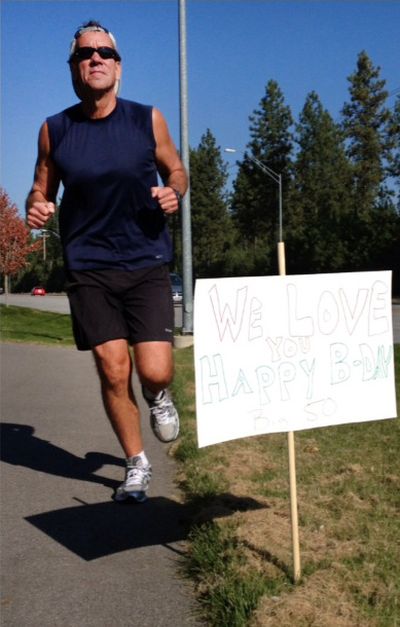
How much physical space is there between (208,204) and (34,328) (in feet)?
152

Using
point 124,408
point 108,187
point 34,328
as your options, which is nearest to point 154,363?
point 124,408

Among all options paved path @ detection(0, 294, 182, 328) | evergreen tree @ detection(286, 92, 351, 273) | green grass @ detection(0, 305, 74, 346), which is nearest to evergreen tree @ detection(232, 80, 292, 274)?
evergreen tree @ detection(286, 92, 351, 273)

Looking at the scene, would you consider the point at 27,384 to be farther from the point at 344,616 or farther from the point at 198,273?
the point at 198,273

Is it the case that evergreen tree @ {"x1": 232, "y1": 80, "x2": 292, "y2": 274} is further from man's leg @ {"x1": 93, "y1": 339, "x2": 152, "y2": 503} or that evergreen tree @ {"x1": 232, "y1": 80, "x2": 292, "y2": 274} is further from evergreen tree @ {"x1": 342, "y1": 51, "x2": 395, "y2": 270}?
man's leg @ {"x1": 93, "y1": 339, "x2": 152, "y2": 503}

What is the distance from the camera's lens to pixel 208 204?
66.7 m

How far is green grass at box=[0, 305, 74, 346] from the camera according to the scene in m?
17.5

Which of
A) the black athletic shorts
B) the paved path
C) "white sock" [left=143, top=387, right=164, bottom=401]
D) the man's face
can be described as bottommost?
the paved path

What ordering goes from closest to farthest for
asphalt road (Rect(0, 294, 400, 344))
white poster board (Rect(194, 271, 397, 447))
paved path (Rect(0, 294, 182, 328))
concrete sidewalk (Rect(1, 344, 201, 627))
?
concrete sidewalk (Rect(1, 344, 201, 627)) → white poster board (Rect(194, 271, 397, 447)) → asphalt road (Rect(0, 294, 400, 344)) → paved path (Rect(0, 294, 182, 328))

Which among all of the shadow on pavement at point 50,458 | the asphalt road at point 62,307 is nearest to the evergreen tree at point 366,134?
the asphalt road at point 62,307

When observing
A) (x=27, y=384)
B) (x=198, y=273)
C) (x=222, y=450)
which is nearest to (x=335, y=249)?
(x=198, y=273)

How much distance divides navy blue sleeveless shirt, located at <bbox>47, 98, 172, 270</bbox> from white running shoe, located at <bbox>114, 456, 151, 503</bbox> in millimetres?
1017

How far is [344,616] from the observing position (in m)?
2.73

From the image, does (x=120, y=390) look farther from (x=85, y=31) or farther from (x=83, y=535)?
(x=85, y=31)

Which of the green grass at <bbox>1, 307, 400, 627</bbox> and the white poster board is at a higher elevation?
the white poster board
